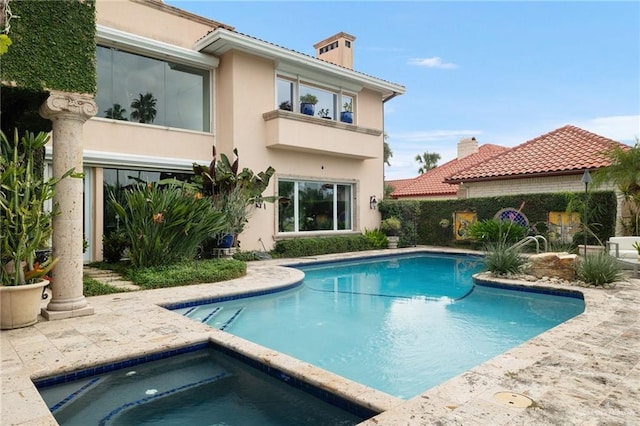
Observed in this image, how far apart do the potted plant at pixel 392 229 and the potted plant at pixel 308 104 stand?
6.78 meters

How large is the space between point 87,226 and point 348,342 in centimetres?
981

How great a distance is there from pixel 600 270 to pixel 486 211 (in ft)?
34.6

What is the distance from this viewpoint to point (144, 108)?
1420 centimetres

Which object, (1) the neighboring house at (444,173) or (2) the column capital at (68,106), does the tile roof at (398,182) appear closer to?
(1) the neighboring house at (444,173)

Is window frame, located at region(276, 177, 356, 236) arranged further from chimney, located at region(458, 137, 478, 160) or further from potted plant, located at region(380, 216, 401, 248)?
chimney, located at region(458, 137, 478, 160)

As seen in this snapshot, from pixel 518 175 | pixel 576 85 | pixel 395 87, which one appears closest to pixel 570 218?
pixel 518 175

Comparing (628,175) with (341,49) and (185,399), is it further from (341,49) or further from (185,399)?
(185,399)

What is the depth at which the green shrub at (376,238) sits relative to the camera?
19828mm

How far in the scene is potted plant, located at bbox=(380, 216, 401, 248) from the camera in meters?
20.3

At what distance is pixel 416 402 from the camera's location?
3678 mm

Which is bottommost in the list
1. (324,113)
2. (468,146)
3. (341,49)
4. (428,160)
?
(324,113)

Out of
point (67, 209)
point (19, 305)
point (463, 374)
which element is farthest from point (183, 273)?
point (463, 374)

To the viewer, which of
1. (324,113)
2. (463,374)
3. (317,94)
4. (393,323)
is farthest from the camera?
(324,113)

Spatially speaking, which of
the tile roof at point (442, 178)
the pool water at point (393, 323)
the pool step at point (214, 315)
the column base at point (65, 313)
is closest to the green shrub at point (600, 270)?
the pool water at point (393, 323)
